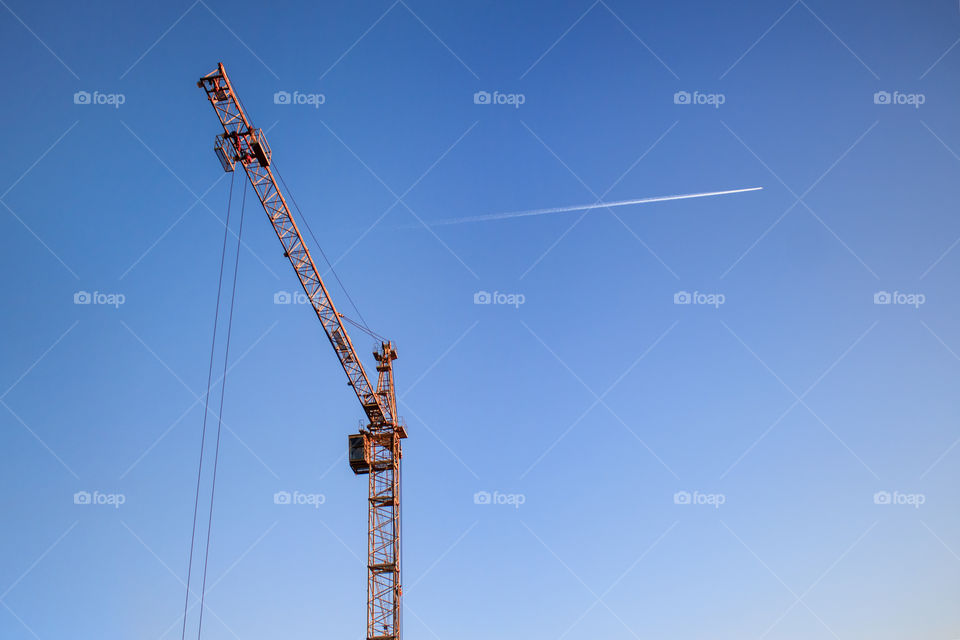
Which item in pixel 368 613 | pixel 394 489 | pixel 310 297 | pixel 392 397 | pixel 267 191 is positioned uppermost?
pixel 267 191

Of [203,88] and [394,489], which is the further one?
[394,489]

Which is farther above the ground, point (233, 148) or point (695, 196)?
point (233, 148)

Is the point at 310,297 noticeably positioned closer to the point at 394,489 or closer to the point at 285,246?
the point at 285,246

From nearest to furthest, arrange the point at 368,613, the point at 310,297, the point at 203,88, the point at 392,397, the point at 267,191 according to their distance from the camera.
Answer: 1. the point at 203,88
2. the point at 267,191
3. the point at 310,297
4. the point at 368,613
5. the point at 392,397

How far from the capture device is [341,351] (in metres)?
52.1

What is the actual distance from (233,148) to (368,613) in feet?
100

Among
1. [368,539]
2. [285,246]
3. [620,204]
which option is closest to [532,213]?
[620,204]

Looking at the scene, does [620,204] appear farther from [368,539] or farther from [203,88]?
[368,539]

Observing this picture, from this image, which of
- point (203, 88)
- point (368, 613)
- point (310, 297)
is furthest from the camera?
point (368, 613)

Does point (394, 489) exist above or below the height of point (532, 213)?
below

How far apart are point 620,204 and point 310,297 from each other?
19.5m

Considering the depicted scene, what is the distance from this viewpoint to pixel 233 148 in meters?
42.2

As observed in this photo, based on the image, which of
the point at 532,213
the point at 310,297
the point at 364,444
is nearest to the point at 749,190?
the point at 532,213

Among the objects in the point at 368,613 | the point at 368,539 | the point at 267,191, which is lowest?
the point at 368,613
